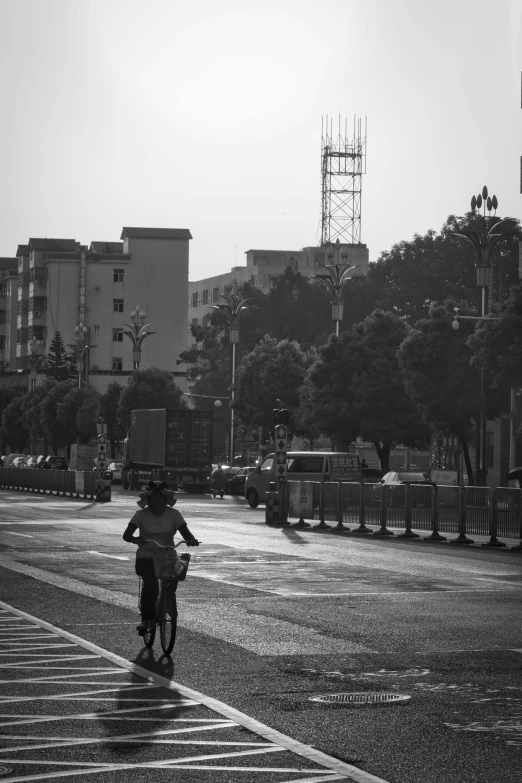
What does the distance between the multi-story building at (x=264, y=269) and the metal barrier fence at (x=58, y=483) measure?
45209 millimetres

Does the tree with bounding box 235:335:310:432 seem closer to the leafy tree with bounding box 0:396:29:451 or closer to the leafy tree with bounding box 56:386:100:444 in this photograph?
the leafy tree with bounding box 56:386:100:444

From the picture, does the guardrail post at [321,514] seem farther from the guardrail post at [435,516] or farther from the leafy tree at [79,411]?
the leafy tree at [79,411]

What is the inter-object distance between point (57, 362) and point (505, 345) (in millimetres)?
83664

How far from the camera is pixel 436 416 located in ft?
179

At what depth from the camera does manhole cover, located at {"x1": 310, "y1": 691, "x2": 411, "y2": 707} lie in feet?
32.3

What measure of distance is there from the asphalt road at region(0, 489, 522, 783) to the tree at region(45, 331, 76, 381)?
9878 cm

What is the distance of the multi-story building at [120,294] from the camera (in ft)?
402

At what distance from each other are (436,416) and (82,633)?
4184 cm

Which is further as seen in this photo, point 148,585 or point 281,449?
point 281,449

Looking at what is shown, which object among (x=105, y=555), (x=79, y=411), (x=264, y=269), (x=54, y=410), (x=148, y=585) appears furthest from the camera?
(x=264, y=269)

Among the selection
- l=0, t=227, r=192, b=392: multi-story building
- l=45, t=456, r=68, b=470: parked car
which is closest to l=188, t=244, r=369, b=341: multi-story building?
l=0, t=227, r=192, b=392: multi-story building

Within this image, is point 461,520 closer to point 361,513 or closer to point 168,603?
point 361,513

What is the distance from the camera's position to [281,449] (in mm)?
36688

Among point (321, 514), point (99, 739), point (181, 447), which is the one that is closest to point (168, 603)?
point (99, 739)
